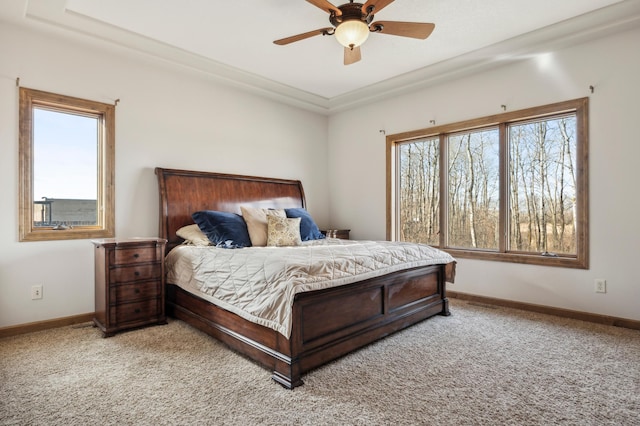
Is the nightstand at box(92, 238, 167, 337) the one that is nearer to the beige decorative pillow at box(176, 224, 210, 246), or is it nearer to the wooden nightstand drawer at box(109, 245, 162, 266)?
the wooden nightstand drawer at box(109, 245, 162, 266)

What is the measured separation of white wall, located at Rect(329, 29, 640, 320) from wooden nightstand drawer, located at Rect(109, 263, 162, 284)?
3487mm

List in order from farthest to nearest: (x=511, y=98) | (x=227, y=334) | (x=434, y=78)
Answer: (x=434, y=78) < (x=511, y=98) < (x=227, y=334)

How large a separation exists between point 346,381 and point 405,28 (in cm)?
257

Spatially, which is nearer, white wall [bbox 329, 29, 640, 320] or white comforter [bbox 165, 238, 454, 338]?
white comforter [bbox 165, 238, 454, 338]

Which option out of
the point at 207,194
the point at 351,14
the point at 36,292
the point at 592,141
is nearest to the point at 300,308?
the point at 351,14

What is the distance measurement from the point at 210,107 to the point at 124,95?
100 centimetres

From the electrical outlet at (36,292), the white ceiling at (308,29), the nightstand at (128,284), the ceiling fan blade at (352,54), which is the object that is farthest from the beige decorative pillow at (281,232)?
the electrical outlet at (36,292)

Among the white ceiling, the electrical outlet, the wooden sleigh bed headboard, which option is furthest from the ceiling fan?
the electrical outlet

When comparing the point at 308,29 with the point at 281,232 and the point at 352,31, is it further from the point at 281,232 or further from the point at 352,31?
the point at 281,232

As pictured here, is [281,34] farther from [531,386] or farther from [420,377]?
[531,386]

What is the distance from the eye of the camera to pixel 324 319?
233 centimetres

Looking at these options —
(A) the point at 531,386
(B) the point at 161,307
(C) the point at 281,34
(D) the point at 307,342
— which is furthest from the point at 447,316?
(C) the point at 281,34

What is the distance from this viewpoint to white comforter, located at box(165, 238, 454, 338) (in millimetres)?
2146

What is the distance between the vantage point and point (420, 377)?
218cm
